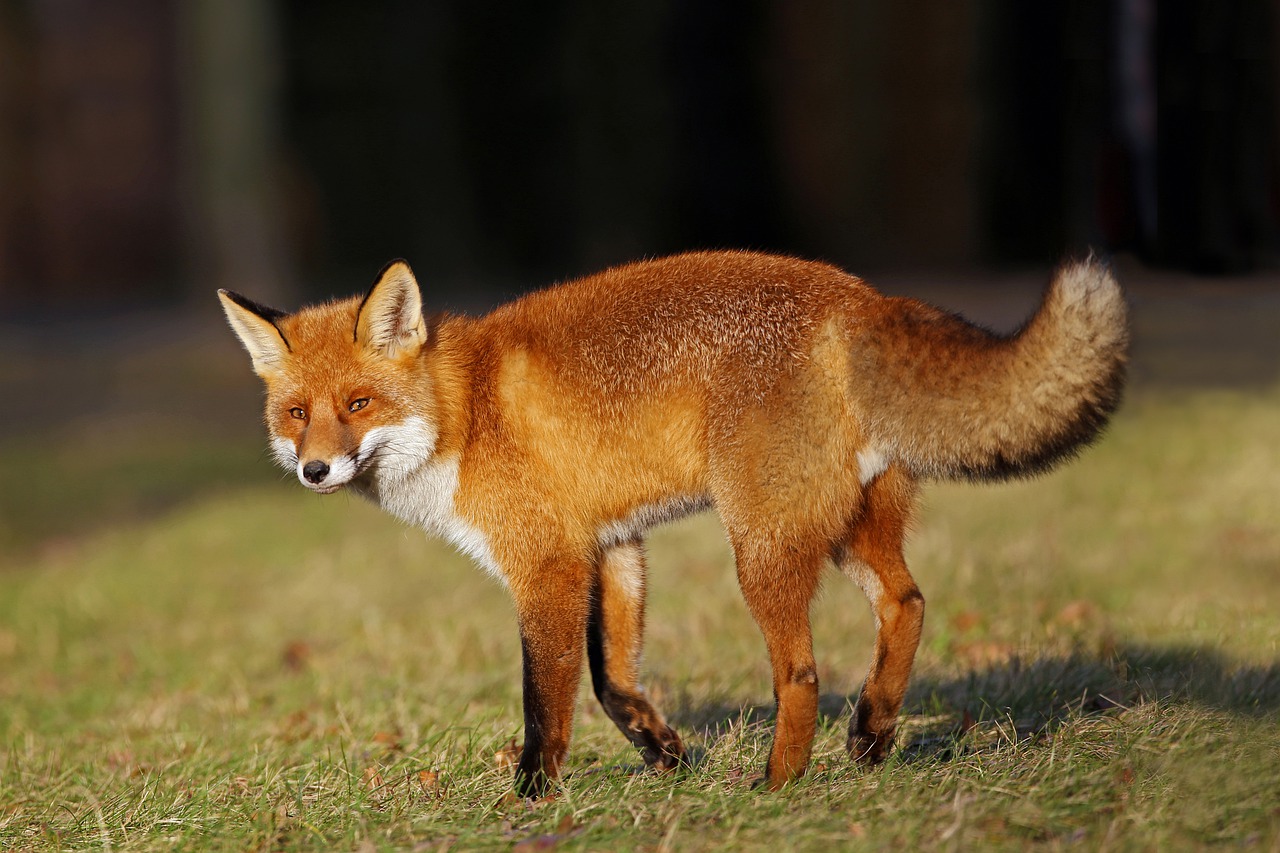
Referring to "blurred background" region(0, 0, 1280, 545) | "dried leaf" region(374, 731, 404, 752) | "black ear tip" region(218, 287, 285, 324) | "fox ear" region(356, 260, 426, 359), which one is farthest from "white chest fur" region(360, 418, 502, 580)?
"blurred background" region(0, 0, 1280, 545)

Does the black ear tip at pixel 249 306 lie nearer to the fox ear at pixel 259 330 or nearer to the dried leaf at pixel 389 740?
the fox ear at pixel 259 330

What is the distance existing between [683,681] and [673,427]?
6.39 ft

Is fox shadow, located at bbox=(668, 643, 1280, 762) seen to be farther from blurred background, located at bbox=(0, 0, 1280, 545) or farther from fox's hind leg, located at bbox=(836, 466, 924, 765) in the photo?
blurred background, located at bbox=(0, 0, 1280, 545)

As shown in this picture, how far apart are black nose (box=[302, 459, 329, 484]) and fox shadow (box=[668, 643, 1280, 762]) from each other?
67.4 inches

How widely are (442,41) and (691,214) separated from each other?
22.4 feet

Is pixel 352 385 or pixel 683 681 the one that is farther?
pixel 683 681

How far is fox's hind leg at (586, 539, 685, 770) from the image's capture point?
4828 millimetres

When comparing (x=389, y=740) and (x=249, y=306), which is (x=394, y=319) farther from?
(x=389, y=740)

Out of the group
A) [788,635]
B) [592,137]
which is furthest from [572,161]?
[788,635]

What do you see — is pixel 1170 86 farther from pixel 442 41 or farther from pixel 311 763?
pixel 442 41

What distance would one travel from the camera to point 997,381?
407cm

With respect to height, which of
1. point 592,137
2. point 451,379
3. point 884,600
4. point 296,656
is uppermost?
point 592,137

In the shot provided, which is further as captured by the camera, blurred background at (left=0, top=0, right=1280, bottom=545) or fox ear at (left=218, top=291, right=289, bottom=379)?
blurred background at (left=0, top=0, right=1280, bottom=545)

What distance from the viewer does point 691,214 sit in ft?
69.1
